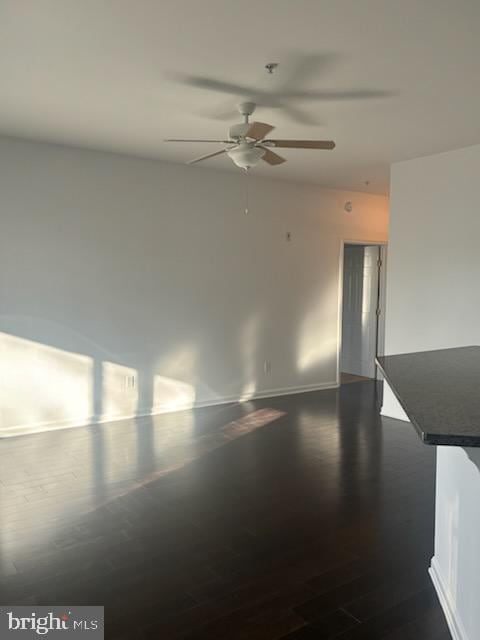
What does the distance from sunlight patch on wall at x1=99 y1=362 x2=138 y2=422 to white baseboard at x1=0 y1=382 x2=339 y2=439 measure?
42mm

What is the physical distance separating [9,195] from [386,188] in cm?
456

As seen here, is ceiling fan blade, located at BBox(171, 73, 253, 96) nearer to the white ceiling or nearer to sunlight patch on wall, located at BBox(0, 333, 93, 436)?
the white ceiling

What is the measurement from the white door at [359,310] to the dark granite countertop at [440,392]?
497 cm

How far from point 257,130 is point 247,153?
0.33 m

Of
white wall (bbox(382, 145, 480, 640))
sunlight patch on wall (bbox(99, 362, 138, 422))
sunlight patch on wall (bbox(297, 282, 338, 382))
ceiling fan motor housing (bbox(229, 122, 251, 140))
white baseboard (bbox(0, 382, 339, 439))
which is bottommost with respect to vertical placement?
white baseboard (bbox(0, 382, 339, 439))

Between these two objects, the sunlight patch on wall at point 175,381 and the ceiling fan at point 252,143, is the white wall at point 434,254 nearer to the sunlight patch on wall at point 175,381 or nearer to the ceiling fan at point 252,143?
the ceiling fan at point 252,143

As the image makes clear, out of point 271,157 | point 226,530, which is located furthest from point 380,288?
point 226,530

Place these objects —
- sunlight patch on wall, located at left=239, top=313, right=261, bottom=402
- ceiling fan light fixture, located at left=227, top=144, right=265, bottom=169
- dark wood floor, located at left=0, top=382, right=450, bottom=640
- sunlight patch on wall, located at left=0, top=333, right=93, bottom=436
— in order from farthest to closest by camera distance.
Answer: sunlight patch on wall, located at left=239, top=313, right=261, bottom=402
sunlight patch on wall, located at left=0, top=333, right=93, bottom=436
ceiling fan light fixture, located at left=227, top=144, right=265, bottom=169
dark wood floor, located at left=0, top=382, right=450, bottom=640

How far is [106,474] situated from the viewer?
387 cm

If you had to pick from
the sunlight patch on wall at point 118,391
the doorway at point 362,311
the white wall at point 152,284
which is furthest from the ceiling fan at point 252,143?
the doorway at point 362,311

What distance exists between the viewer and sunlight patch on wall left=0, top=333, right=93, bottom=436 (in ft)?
15.5

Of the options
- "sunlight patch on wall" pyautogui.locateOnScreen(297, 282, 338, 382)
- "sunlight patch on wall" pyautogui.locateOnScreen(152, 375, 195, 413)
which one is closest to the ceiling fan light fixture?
"sunlight patch on wall" pyautogui.locateOnScreen(152, 375, 195, 413)

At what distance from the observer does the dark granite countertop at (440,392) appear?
1.37 m

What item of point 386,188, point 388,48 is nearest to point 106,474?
point 388,48
